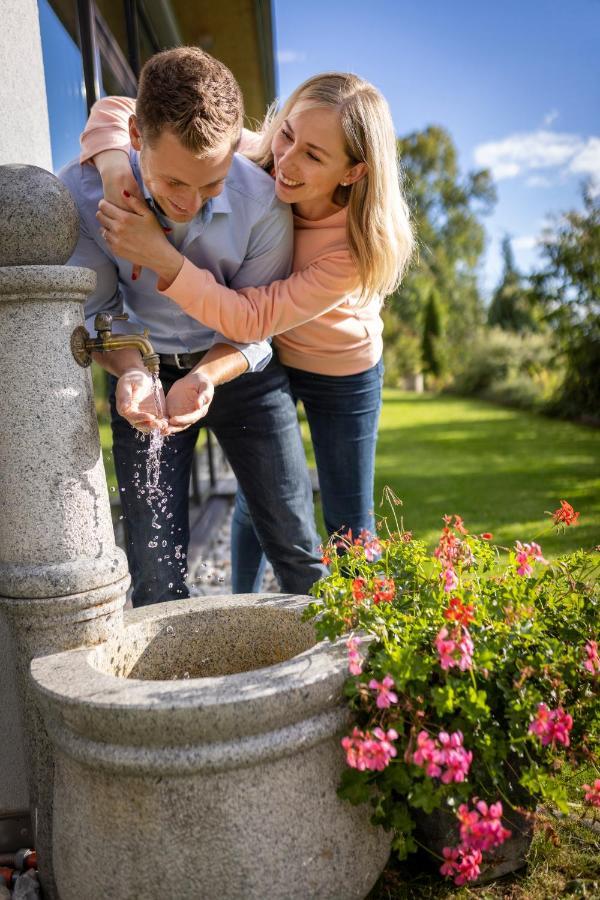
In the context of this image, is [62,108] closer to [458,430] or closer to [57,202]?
[57,202]

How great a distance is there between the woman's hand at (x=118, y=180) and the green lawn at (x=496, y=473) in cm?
166

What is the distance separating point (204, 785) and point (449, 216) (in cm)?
3226

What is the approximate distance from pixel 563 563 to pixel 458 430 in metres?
9.90

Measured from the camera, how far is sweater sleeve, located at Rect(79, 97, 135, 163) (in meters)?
2.09

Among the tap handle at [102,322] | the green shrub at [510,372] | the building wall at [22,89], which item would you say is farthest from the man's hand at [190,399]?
the green shrub at [510,372]

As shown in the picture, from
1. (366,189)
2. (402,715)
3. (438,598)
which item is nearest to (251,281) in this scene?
(366,189)

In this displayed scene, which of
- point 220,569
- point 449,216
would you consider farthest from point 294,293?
point 449,216

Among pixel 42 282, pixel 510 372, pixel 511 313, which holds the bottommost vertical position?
pixel 511 313

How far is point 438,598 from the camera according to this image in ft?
5.94

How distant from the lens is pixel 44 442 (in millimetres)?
1743

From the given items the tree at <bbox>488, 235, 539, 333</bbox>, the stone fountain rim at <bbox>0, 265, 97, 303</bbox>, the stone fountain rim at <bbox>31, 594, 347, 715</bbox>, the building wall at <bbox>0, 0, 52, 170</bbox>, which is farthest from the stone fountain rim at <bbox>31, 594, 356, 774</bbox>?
the tree at <bbox>488, 235, 539, 333</bbox>

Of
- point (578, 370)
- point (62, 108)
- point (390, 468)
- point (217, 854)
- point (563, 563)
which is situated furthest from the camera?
point (578, 370)

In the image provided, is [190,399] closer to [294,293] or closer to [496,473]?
[294,293]

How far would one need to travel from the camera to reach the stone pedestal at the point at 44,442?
172 cm
